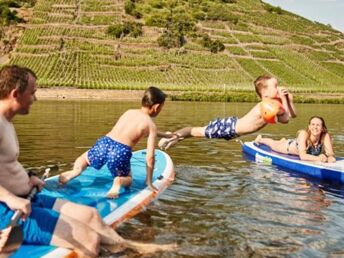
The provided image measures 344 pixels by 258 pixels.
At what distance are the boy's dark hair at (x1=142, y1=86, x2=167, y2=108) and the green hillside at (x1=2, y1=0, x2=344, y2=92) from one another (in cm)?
4497

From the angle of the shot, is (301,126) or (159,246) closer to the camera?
(159,246)

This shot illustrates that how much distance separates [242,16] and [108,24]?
117ft

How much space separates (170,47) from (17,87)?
77.6 metres

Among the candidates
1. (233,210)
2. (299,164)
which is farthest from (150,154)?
(299,164)

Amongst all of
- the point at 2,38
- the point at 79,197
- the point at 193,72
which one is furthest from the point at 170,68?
the point at 79,197

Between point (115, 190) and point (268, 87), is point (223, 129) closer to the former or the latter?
point (268, 87)

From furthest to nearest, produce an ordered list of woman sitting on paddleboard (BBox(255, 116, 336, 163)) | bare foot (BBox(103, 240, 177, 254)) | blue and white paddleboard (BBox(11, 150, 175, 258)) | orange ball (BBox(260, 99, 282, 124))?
woman sitting on paddleboard (BBox(255, 116, 336, 163)) < orange ball (BBox(260, 99, 282, 124)) < blue and white paddleboard (BBox(11, 150, 175, 258)) < bare foot (BBox(103, 240, 177, 254))

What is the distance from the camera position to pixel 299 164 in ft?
35.5

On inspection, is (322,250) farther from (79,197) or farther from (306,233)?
(79,197)

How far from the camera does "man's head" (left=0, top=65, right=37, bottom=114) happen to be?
4.41 metres

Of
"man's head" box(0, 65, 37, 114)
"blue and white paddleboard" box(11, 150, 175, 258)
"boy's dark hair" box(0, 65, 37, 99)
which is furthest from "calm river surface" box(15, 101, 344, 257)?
"boy's dark hair" box(0, 65, 37, 99)

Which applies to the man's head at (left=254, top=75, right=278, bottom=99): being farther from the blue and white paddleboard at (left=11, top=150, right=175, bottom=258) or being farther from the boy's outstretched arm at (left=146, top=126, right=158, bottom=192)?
the blue and white paddleboard at (left=11, top=150, right=175, bottom=258)

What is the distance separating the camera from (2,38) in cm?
7644

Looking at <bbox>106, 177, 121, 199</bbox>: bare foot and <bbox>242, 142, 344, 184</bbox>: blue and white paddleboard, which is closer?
<bbox>106, 177, 121, 199</bbox>: bare foot
